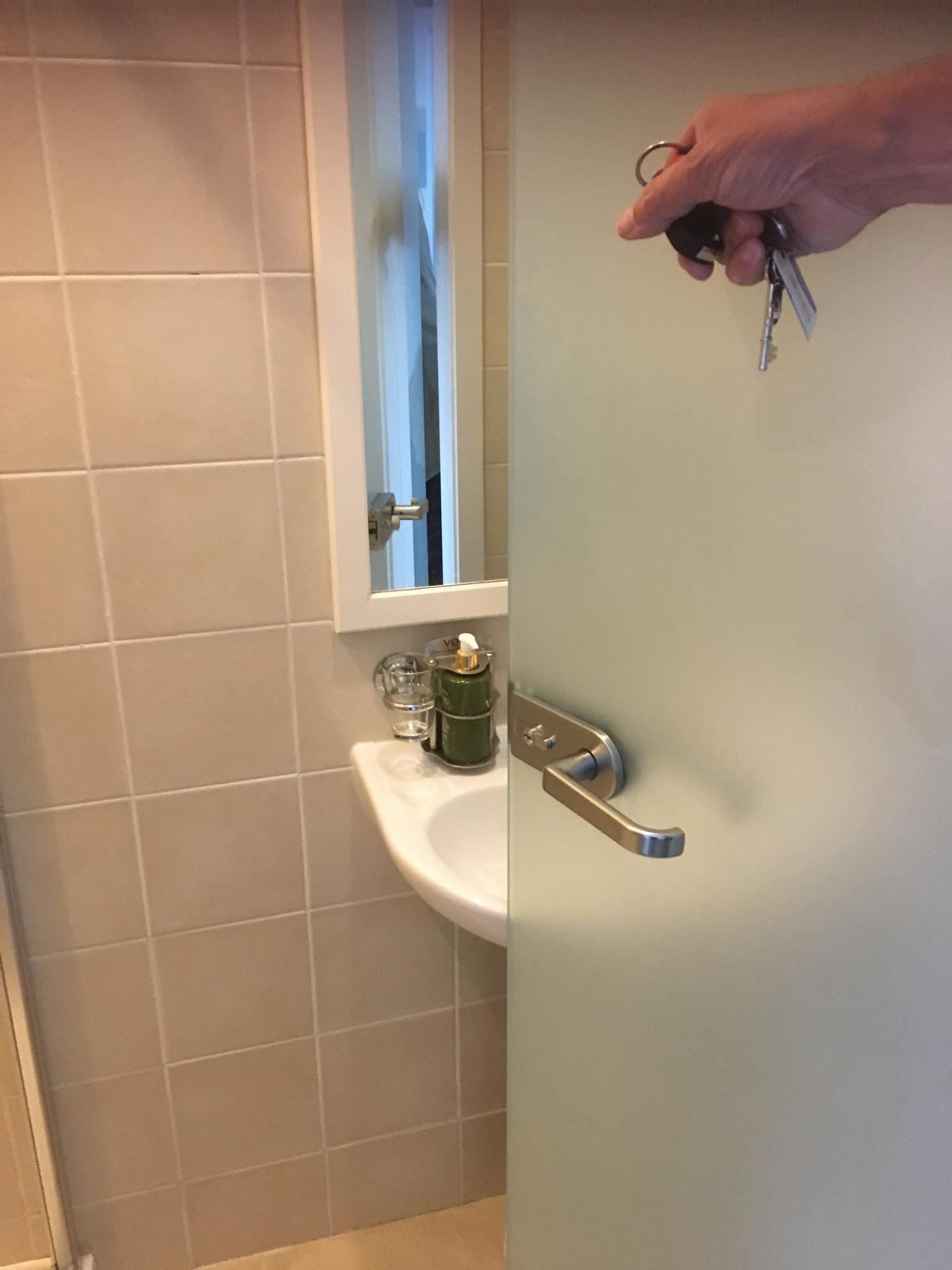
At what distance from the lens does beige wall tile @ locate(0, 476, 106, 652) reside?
118 centimetres

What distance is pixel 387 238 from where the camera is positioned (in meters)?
1.25

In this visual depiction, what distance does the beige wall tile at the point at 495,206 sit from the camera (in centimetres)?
128

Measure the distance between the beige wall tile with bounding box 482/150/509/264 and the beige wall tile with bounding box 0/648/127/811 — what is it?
0.73 metres

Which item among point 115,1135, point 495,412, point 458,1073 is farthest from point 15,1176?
A: point 495,412

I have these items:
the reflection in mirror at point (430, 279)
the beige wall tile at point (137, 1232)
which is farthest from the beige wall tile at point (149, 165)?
the beige wall tile at point (137, 1232)

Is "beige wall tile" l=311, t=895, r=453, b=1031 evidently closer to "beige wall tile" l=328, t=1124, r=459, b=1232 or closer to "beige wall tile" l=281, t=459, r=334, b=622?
"beige wall tile" l=328, t=1124, r=459, b=1232

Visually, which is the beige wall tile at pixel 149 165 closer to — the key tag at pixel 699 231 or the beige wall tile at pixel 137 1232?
the key tag at pixel 699 231

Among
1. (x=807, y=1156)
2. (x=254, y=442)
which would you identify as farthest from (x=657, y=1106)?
(x=254, y=442)

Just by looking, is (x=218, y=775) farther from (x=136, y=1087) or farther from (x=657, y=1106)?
(x=657, y=1106)

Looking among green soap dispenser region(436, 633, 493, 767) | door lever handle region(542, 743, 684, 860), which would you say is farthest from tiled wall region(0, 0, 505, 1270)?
door lever handle region(542, 743, 684, 860)

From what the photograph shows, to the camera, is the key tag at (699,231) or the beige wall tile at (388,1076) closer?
the key tag at (699,231)

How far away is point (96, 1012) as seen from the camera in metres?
1.41

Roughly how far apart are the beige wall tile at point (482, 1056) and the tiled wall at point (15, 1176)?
0.66 metres

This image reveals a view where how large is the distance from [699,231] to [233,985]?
1262 millimetres
